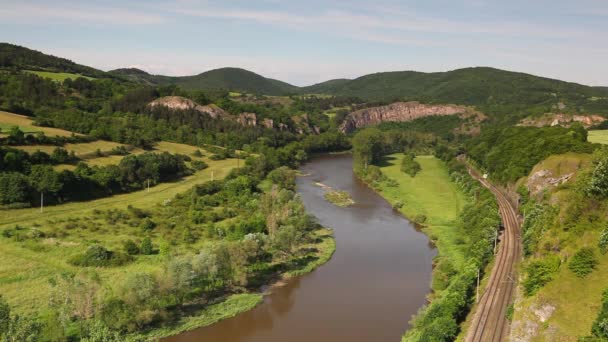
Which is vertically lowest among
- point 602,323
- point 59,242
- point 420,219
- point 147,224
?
point 59,242

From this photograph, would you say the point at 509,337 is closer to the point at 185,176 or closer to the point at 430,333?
the point at 430,333

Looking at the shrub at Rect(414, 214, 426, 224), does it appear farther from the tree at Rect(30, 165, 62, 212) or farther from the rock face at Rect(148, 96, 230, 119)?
the rock face at Rect(148, 96, 230, 119)

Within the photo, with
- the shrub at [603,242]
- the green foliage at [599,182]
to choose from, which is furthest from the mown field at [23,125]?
the shrub at [603,242]

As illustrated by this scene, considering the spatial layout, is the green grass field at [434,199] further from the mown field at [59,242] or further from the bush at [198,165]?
the bush at [198,165]

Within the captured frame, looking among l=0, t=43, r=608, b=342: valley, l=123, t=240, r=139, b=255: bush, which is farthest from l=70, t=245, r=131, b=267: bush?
A: l=123, t=240, r=139, b=255: bush

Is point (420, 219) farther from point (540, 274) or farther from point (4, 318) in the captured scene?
point (4, 318)

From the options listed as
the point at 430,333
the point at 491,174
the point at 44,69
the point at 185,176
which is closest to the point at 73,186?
the point at 185,176

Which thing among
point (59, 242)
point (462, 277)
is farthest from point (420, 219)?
point (59, 242)
